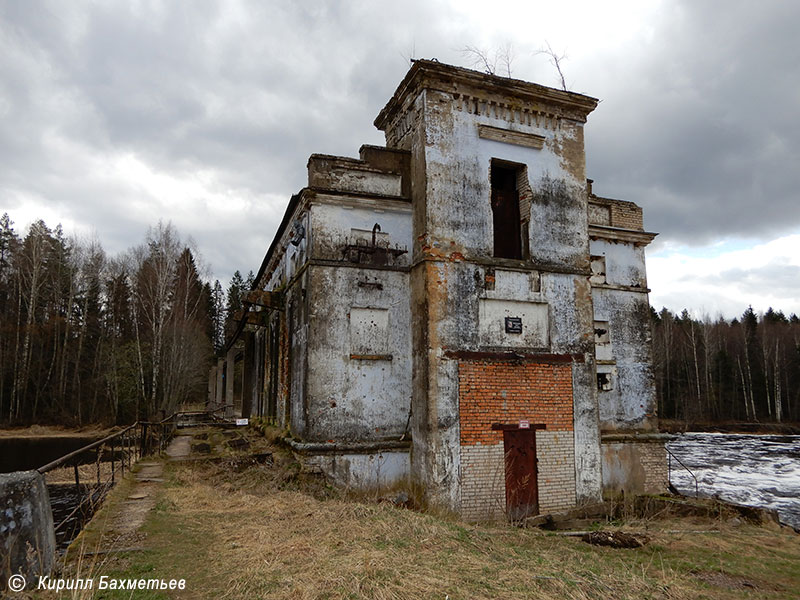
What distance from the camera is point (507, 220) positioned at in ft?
40.1

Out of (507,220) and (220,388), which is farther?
(220,388)

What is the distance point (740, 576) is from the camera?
22.9ft

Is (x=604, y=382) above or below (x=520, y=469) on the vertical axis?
above

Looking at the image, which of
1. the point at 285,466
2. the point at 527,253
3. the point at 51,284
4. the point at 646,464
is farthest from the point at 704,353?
the point at 51,284

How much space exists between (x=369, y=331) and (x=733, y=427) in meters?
43.5

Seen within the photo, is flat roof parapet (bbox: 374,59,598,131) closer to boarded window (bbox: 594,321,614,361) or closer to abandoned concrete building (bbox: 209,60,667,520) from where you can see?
abandoned concrete building (bbox: 209,60,667,520)

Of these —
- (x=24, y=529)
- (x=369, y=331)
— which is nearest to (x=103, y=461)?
(x=369, y=331)

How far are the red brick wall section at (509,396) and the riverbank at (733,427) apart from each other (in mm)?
35405

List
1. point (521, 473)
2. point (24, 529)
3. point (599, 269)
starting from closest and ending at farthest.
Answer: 1. point (24, 529)
2. point (521, 473)
3. point (599, 269)

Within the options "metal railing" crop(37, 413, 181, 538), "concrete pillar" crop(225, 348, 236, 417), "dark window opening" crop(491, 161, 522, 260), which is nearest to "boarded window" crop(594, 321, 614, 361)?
"dark window opening" crop(491, 161, 522, 260)

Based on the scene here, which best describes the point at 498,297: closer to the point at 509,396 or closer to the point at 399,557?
the point at 509,396

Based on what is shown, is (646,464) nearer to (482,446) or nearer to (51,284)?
(482,446)

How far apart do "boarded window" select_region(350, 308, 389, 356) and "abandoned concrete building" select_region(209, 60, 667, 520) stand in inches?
1.2

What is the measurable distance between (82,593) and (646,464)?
1318cm
